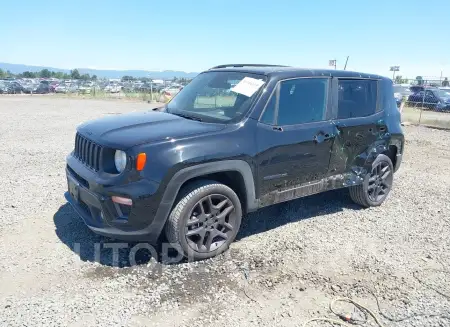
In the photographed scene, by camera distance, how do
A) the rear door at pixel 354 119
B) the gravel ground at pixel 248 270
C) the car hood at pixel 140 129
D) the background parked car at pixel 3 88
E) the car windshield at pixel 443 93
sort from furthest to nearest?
the background parked car at pixel 3 88
the car windshield at pixel 443 93
the rear door at pixel 354 119
the car hood at pixel 140 129
the gravel ground at pixel 248 270

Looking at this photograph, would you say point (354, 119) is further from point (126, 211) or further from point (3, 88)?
point (3, 88)

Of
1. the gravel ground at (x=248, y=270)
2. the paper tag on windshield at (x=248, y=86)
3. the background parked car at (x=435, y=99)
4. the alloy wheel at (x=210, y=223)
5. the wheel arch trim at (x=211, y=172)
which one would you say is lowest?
the gravel ground at (x=248, y=270)

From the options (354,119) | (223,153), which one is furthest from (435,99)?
(223,153)

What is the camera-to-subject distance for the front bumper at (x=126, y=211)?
3.18 meters

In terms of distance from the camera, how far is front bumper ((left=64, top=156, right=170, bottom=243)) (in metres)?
3.18

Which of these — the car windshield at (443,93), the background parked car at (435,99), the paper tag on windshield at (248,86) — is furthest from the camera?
the car windshield at (443,93)

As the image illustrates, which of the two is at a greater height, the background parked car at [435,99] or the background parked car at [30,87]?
the background parked car at [435,99]

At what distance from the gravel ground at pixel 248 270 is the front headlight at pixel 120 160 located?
0.93 meters

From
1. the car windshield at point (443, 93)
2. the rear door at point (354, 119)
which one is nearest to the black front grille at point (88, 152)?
the rear door at point (354, 119)

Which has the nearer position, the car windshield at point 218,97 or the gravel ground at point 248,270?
the gravel ground at point 248,270

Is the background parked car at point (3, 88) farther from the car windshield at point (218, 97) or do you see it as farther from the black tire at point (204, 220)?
the black tire at point (204, 220)

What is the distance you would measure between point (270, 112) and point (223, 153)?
773 mm

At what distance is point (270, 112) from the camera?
3883 millimetres

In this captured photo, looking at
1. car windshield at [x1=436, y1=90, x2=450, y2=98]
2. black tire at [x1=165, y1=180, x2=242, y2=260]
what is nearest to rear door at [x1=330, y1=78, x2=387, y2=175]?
black tire at [x1=165, y1=180, x2=242, y2=260]
